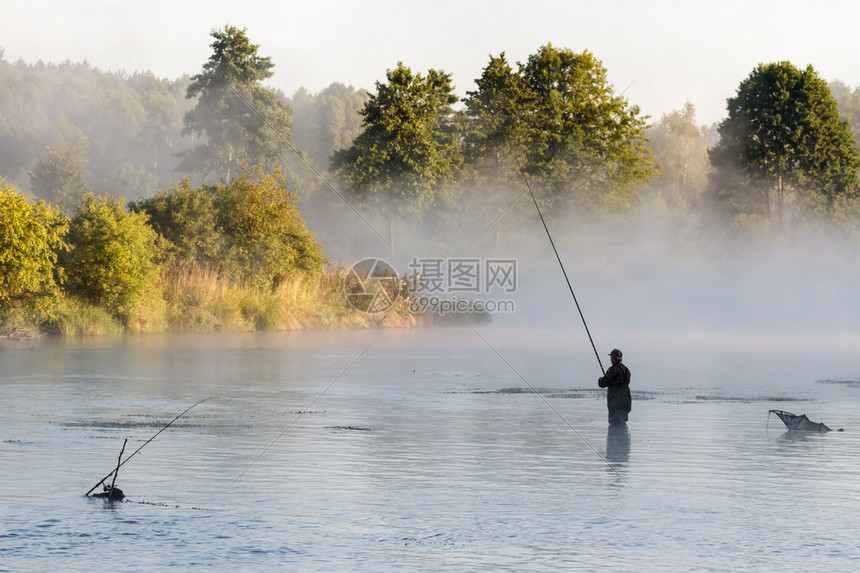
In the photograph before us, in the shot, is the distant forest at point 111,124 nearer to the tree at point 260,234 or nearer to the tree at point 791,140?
the tree at point 791,140

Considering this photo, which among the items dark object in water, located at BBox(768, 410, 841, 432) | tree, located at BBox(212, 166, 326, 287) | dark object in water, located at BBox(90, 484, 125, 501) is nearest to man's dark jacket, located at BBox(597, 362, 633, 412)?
dark object in water, located at BBox(768, 410, 841, 432)

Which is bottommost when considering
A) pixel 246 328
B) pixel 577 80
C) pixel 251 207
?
pixel 246 328

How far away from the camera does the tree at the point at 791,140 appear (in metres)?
53.0

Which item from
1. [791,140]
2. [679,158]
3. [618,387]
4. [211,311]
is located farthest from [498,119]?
[679,158]

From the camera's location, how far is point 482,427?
1507cm

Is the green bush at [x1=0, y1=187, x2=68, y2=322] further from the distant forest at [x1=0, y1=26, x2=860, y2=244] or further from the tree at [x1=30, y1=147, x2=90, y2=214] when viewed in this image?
the tree at [x1=30, y1=147, x2=90, y2=214]

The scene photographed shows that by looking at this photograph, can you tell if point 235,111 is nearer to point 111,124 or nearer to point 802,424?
point 802,424

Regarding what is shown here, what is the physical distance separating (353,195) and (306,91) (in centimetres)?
14527

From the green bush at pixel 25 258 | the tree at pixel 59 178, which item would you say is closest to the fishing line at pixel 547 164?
the green bush at pixel 25 258

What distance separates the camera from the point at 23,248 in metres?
26.6

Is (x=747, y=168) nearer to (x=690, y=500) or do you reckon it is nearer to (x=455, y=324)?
(x=455, y=324)

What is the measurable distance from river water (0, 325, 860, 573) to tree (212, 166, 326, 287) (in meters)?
14.5

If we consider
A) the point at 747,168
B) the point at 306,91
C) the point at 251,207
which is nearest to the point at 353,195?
the point at 251,207

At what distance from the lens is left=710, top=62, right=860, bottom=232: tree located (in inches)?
2087
